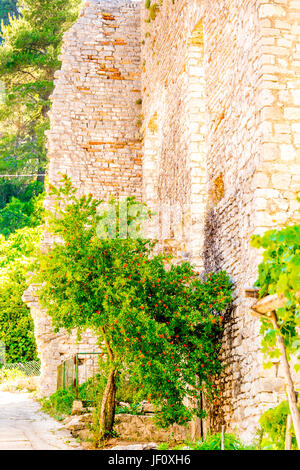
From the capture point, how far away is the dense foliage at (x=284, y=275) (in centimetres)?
416

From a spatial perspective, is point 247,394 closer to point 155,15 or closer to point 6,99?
point 155,15

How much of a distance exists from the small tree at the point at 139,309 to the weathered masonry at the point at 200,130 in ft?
1.24

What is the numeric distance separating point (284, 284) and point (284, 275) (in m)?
0.06

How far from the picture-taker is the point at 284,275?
165 inches

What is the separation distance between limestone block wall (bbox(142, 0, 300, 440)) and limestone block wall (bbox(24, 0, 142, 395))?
12.8ft

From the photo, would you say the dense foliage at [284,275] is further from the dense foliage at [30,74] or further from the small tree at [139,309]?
the dense foliage at [30,74]

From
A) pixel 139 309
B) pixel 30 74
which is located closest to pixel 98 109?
pixel 139 309

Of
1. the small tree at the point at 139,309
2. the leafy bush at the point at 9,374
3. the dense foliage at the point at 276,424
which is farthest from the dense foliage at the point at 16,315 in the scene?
the dense foliage at the point at 276,424

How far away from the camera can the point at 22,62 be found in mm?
26500

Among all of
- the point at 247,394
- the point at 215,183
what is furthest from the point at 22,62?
the point at 247,394

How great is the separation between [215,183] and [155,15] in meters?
6.28

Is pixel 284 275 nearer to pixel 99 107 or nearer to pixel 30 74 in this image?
pixel 99 107

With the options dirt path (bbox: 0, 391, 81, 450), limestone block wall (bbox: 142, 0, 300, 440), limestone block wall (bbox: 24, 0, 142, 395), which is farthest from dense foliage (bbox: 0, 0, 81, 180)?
limestone block wall (bbox: 142, 0, 300, 440)

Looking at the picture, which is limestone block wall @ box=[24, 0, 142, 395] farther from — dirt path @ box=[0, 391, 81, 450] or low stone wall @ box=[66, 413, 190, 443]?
low stone wall @ box=[66, 413, 190, 443]
